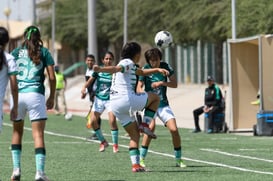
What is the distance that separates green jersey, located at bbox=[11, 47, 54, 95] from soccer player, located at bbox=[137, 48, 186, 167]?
8.94 feet

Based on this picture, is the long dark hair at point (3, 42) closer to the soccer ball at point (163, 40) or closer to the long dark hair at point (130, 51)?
the long dark hair at point (130, 51)

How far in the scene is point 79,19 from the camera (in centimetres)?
7556

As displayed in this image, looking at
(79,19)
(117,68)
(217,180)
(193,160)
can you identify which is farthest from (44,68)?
(79,19)

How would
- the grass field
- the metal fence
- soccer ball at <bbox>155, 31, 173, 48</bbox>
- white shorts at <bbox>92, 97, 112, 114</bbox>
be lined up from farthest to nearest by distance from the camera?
the metal fence < white shorts at <bbox>92, 97, 112, 114</bbox> < soccer ball at <bbox>155, 31, 173, 48</bbox> < the grass field

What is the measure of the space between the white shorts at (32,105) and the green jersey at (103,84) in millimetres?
7984

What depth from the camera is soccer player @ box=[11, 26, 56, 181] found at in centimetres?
1348

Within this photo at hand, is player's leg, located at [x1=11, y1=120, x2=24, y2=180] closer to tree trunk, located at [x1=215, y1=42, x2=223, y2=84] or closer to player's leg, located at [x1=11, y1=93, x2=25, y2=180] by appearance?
player's leg, located at [x1=11, y1=93, x2=25, y2=180]

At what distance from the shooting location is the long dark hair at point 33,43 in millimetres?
13570

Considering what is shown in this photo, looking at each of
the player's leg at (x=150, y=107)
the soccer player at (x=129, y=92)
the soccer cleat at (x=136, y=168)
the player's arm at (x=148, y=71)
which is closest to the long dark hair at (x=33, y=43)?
the soccer player at (x=129, y=92)

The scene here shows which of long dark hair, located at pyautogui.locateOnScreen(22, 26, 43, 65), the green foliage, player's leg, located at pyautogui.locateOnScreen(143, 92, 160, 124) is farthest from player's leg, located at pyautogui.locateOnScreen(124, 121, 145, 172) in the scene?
the green foliage

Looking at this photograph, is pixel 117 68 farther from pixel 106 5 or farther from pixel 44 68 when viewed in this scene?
pixel 106 5

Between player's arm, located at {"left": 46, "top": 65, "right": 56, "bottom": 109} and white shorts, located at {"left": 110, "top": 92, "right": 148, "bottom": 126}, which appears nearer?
player's arm, located at {"left": 46, "top": 65, "right": 56, "bottom": 109}

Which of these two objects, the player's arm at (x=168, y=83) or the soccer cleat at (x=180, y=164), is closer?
the player's arm at (x=168, y=83)

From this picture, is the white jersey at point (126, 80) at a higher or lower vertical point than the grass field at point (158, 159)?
higher
